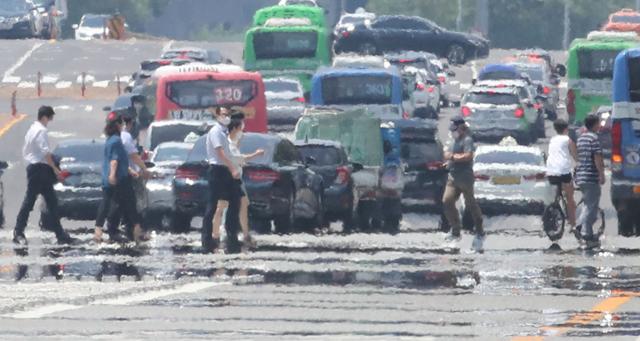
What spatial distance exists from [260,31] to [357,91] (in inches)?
545

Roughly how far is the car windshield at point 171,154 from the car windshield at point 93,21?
6452 centimetres

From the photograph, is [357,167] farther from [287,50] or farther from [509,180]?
[287,50]

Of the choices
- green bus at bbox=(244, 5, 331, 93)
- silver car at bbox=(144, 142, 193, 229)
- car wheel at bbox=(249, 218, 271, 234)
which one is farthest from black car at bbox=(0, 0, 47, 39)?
car wheel at bbox=(249, 218, 271, 234)

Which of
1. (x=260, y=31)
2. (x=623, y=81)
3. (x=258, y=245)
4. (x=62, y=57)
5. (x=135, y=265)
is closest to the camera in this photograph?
(x=135, y=265)

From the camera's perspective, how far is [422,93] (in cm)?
6341

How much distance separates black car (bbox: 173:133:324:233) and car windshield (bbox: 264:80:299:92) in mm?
26220

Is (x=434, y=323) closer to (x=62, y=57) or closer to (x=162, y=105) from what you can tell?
(x=162, y=105)

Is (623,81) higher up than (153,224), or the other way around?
(623,81)

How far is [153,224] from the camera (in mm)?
32375

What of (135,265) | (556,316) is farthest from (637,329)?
(135,265)

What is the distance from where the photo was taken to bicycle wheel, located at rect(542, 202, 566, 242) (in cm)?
2694

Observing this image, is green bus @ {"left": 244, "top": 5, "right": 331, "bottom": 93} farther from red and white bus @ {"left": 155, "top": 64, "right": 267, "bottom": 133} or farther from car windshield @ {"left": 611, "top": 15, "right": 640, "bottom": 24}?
car windshield @ {"left": 611, "top": 15, "right": 640, "bottom": 24}

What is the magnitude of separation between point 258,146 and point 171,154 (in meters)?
3.15

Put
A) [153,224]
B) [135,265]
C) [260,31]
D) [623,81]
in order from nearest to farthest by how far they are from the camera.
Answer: [135,265], [623,81], [153,224], [260,31]
